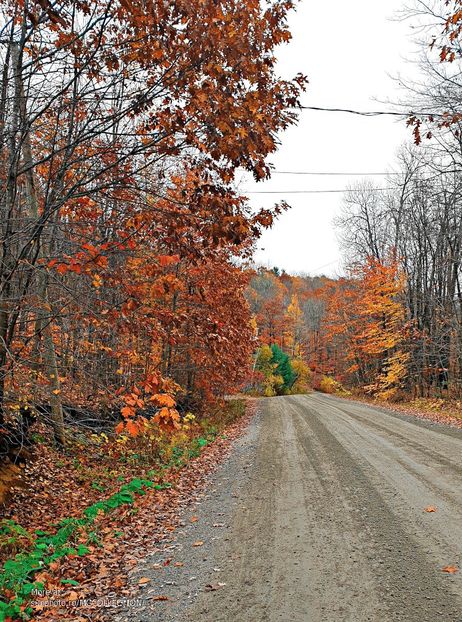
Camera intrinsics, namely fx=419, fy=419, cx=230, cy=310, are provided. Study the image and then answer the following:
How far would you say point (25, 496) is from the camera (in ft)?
20.6

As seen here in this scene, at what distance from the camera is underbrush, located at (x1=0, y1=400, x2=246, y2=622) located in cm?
424

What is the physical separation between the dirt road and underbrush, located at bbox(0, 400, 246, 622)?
1.13 meters

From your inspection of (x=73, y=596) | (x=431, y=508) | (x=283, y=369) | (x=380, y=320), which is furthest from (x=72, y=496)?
(x=283, y=369)

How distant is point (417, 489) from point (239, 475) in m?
3.04

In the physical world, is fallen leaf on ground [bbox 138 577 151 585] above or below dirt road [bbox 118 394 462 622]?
below

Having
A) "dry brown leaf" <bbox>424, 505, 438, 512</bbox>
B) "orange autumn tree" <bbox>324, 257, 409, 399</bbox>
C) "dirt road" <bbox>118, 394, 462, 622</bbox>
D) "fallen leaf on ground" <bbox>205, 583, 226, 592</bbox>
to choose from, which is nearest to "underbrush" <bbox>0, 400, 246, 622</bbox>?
"dirt road" <bbox>118, 394, 462, 622</bbox>

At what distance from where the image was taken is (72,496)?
22.6 feet

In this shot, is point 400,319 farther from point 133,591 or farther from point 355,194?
point 133,591

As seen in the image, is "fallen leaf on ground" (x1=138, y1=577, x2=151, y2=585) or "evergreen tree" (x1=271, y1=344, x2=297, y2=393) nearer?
"fallen leaf on ground" (x1=138, y1=577, x2=151, y2=585)

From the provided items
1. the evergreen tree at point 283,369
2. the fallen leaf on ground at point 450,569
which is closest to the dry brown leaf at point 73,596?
the fallen leaf on ground at point 450,569

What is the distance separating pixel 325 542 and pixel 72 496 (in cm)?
434

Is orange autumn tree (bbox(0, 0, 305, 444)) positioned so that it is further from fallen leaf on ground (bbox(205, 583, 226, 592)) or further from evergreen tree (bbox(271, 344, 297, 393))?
evergreen tree (bbox(271, 344, 297, 393))

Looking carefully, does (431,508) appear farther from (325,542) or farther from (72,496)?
(72,496)

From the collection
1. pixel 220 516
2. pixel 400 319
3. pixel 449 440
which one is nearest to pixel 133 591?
pixel 220 516
